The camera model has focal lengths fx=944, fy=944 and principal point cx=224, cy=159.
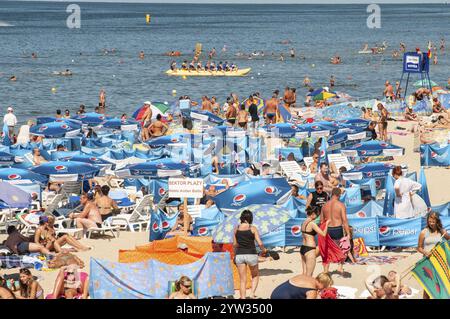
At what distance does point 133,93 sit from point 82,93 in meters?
2.56

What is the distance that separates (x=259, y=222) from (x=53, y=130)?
11.1m

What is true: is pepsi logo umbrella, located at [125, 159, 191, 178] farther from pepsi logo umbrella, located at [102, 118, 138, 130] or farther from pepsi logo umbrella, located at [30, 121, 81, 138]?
pepsi logo umbrella, located at [102, 118, 138, 130]

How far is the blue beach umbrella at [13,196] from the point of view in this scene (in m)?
13.9

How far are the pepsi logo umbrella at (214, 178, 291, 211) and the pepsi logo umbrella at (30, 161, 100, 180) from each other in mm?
2957

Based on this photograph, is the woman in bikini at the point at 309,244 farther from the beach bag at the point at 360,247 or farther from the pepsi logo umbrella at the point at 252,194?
the pepsi logo umbrella at the point at 252,194

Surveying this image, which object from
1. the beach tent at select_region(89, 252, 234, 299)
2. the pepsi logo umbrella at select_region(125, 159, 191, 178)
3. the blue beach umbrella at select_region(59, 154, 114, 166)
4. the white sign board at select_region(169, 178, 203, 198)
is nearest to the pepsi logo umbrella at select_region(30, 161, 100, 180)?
the pepsi logo umbrella at select_region(125, 159, 191, 178)

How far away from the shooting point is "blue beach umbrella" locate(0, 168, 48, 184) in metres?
15.5

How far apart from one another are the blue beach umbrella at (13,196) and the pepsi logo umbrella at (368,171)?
541 cm

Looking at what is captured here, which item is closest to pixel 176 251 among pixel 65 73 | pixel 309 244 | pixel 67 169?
pixel 309 244

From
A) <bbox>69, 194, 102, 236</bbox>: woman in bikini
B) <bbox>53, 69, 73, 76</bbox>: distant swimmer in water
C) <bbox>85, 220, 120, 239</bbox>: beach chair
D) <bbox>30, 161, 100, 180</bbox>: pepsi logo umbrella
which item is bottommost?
<bbox>53, 69, 73, 76</bbox>: distant swimmer in water

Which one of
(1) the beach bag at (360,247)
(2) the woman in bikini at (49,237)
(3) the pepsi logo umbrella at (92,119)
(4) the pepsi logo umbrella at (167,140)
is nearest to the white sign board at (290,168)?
(4) the pepsi logo umbrella at (167,140)
